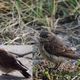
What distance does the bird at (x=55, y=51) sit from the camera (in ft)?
16.6

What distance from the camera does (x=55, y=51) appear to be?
5164mm

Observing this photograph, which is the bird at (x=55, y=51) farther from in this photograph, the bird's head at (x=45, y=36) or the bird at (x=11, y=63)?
the bird at (x=11, y=63)

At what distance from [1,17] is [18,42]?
687mm

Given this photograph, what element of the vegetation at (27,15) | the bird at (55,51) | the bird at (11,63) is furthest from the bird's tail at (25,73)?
the vegetation at (27,15)

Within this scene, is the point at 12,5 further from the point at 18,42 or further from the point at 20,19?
the point at 18,42

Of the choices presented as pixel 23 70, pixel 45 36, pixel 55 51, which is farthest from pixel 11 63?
pixel 45 36

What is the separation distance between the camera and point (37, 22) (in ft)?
20.5

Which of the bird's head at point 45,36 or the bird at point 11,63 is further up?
the bird's head at point 45,36

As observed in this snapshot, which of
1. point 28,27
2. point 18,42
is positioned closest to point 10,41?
point 18,42

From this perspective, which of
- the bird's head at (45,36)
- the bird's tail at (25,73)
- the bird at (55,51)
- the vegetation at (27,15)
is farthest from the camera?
the vegetation at (27,15)

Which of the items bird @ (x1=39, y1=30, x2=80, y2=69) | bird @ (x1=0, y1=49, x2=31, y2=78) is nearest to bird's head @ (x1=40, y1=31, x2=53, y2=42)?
bird @ (x1=39, y1=30, x2=80, y2=69)

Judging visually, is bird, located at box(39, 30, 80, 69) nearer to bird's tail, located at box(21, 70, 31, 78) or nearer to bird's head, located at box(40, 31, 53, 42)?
bird's head, located at box(40, 31, 53, 42)

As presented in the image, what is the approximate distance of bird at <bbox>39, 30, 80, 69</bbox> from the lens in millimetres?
5059

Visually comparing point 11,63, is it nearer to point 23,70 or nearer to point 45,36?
point 23,70
